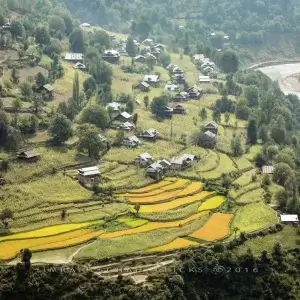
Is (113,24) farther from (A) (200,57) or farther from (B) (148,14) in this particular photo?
(A) (200,57)

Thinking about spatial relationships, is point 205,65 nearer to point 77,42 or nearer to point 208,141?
point 77,42

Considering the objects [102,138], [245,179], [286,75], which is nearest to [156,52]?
[286,75]

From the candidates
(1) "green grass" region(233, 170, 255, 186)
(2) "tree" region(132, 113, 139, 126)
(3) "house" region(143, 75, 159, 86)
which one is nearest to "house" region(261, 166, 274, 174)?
(1) "green grass" region(233, 170, 255, 186)

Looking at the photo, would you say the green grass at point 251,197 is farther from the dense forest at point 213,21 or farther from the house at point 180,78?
the dense forest at point 213,21

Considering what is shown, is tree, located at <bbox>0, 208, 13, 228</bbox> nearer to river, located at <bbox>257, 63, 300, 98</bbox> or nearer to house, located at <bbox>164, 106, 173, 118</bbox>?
house, located at <bbox>164, 106, 173, 118</bbox>

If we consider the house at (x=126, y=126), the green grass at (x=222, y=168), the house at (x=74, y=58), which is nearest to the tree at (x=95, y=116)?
the house at (x=126, y=126)

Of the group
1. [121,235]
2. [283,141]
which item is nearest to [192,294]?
[121,235]
